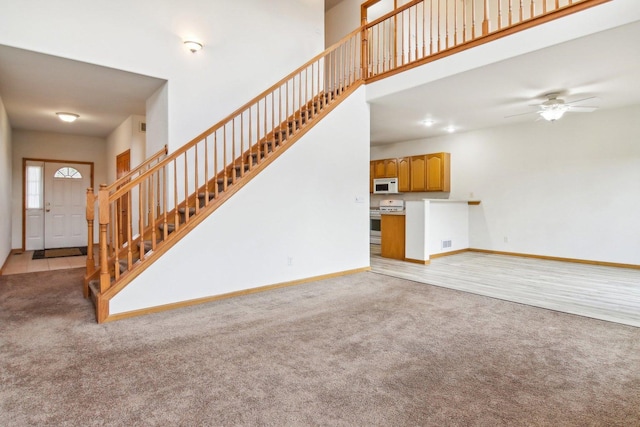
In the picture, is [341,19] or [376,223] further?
[376,223]

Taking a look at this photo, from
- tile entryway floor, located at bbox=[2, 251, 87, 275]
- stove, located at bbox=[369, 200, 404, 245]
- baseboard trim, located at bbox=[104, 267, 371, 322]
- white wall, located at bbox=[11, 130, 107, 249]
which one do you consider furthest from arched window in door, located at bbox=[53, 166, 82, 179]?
stove, located at bbox=[369, 200, 404, 245]

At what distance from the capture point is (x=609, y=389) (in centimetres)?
202

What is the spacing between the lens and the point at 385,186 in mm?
8695

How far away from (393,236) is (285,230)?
2788 millimetres

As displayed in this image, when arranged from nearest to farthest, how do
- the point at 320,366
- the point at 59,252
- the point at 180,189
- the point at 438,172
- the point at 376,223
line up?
the point at 320,366 → the point at 180,189 → the point at 59,252 → the point at 438,172 → the point at 376,223

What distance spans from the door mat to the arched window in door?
5.52 ft

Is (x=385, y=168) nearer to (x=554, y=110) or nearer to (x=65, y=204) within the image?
(x=554, y=110)

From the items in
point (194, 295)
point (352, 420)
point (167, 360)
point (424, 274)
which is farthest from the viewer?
point (424, 274)

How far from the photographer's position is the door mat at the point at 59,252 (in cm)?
677

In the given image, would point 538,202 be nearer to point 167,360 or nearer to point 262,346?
point 262,346

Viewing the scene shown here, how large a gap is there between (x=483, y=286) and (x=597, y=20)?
304 centimetres

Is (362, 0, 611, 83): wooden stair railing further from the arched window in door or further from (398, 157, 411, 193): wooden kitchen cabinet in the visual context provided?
the arched window in door

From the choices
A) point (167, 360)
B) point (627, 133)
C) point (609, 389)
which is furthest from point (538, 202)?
point (167, 360)

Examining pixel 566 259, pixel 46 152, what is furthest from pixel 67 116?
pixel 566 259
